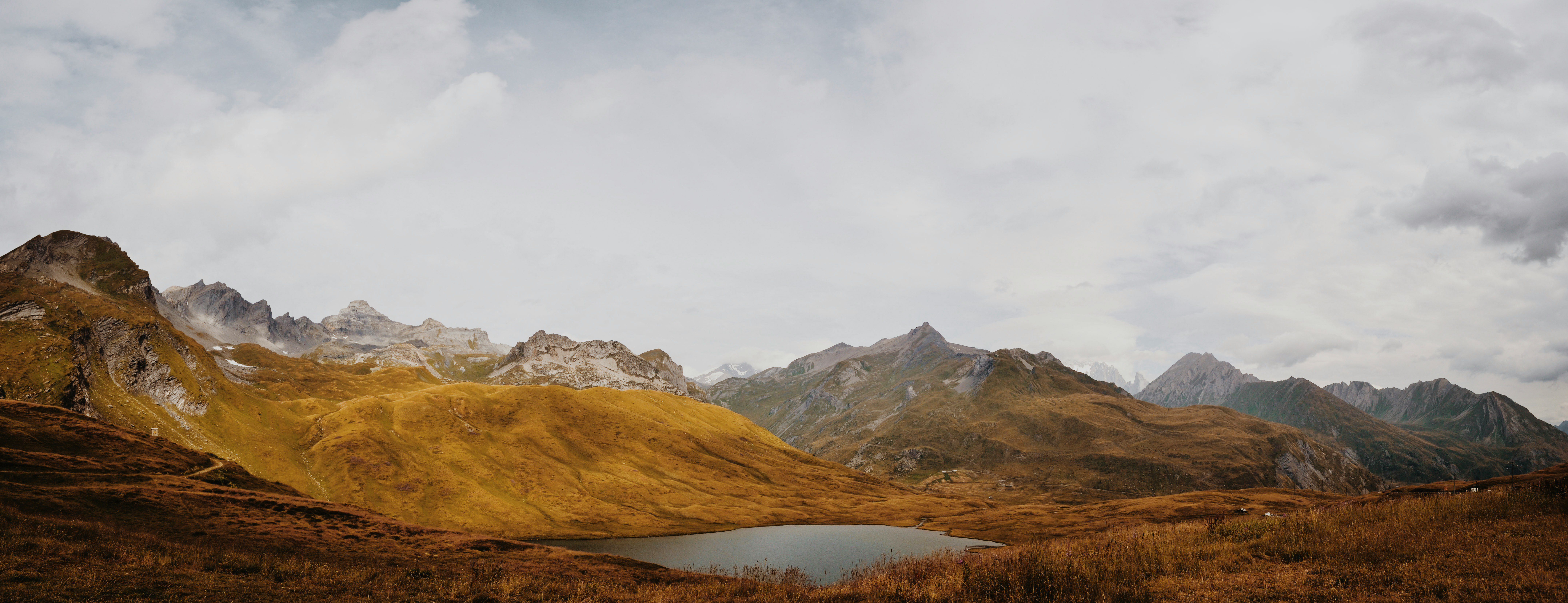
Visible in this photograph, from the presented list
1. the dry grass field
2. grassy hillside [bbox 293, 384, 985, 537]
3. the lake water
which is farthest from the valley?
the lake water

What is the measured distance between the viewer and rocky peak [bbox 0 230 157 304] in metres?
177

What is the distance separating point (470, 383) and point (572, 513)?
79.2 meters

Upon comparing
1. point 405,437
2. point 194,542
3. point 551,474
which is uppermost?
point 405,437

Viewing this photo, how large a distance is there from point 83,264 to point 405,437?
146 metres

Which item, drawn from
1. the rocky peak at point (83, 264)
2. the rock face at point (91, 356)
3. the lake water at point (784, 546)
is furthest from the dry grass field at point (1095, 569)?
the rocky peak at point (83, 264)

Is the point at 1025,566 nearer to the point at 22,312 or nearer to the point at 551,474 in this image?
the point at 551,474

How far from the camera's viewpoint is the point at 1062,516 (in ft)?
430

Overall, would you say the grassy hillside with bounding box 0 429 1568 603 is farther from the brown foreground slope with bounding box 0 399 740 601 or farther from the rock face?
the rock face

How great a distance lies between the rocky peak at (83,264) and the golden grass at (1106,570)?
222343 mm

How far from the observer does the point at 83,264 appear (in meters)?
188

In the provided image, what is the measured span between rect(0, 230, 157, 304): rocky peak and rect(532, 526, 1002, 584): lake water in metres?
182

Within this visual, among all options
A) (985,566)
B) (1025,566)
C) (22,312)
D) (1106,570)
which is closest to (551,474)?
(22,312)

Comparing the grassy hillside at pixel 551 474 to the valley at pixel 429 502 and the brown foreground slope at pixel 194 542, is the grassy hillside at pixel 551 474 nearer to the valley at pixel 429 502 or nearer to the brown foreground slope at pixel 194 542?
the valley at pixel 429 502

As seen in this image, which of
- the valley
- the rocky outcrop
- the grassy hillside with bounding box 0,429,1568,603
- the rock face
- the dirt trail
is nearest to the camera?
the grassy hillside with bounding box 0,429,1568,603
